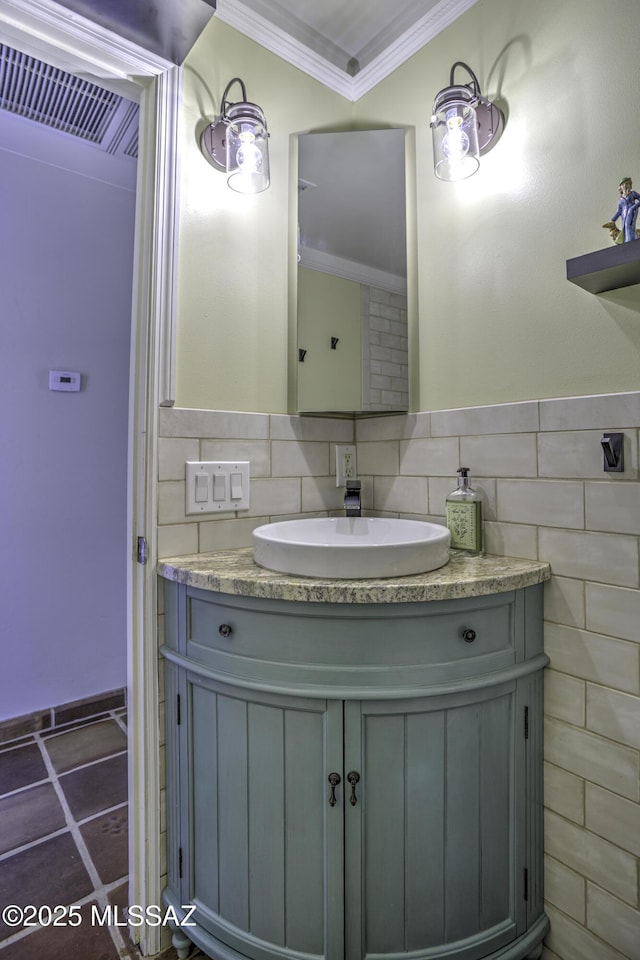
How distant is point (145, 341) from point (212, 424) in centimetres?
27

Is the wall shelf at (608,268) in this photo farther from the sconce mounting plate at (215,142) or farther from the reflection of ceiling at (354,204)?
the sconce mounting plate at (215,142)

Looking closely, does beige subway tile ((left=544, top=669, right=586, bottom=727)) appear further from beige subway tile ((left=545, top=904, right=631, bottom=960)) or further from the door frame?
the door frame

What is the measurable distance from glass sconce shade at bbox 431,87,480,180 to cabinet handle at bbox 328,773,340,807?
1468mm

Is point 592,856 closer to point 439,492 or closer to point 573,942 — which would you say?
point 573,942

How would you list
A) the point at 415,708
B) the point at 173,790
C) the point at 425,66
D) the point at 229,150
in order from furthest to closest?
1. the point at 425,66
2. the point at 229,150
3. the point at 173,790
4. the point at 415,708

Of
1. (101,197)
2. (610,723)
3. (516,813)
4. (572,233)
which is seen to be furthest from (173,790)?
(101,197)

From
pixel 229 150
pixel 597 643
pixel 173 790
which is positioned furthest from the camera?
pixel 229 150

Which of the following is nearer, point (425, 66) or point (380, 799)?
point (380, 799)

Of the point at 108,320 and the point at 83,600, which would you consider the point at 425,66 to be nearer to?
the point at 108,320

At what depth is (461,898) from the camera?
95 centimetres

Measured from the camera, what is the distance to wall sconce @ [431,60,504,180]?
123 cm

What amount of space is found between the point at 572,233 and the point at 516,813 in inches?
50.6

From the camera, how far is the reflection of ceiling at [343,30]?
1.37 metres

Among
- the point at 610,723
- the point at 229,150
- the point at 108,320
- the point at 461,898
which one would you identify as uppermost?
the point at 229,150
